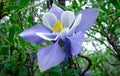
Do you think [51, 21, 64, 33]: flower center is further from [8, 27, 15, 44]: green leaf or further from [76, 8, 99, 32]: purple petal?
[8, 27, 15, 44]: green leaf

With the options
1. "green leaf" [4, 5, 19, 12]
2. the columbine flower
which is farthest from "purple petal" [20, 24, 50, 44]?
"green leaf" [4, 5, 19, 12]

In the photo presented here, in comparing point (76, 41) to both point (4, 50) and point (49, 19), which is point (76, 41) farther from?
point (4, 50)

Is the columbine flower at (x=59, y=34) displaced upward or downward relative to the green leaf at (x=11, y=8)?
downward

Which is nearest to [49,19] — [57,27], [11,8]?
[57,27]

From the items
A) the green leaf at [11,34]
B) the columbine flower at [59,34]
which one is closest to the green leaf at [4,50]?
the green leaf at [11,34]

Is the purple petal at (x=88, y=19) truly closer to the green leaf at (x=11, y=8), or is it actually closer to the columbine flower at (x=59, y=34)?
the columbine flower at (x=59, y=34)

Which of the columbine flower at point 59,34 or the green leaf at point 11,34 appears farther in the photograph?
the green leaf at point 11,34

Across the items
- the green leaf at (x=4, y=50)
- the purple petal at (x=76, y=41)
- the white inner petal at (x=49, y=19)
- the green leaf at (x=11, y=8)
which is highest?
the green leaf at (x=11, y=8)
